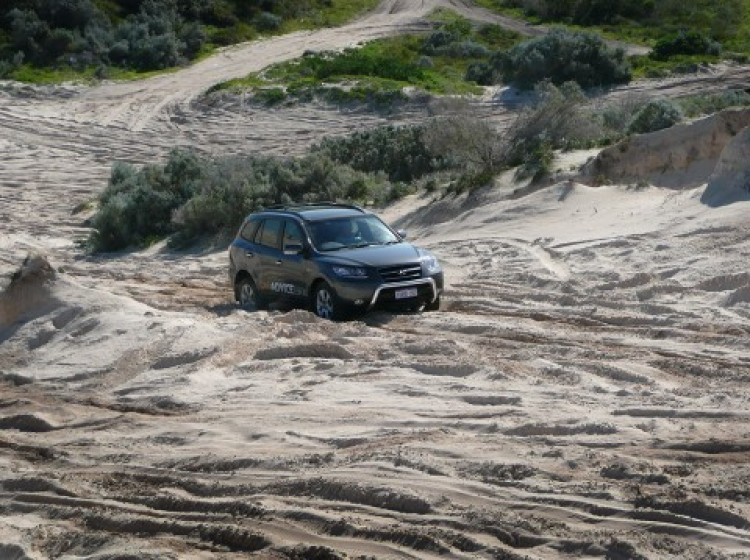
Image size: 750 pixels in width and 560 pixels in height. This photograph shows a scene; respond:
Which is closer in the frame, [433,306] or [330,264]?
[330,264]

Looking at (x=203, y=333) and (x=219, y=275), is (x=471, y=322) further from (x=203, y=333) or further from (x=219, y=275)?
(x=219, y=275)

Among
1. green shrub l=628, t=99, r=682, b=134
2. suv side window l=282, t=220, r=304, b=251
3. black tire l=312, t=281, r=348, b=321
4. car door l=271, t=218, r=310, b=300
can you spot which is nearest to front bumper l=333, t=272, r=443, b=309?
black tire l=312, t=281, r=348, b=321

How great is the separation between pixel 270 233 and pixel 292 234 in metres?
0.51

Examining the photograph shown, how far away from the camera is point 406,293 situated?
17.9 meters

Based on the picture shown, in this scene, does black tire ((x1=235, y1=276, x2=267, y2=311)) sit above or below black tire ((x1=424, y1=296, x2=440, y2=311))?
below

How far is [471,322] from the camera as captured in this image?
1709 centimetres

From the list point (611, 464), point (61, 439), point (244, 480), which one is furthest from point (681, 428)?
point (61, 439)

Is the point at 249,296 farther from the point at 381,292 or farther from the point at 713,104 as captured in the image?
the point at 713,104

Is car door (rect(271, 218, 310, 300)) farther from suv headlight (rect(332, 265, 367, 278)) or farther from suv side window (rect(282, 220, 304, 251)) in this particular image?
suv headlight (rect(332, 265, 367, 278))

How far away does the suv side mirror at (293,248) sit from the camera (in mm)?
18750

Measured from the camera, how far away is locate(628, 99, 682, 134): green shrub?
27938mm

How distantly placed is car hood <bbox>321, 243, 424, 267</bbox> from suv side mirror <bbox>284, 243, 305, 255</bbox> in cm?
43

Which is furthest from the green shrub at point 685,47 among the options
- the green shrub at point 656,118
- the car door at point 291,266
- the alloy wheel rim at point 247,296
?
the car door at point 291,266

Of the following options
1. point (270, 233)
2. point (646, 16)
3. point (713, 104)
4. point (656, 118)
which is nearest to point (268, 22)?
point (646, 16)
